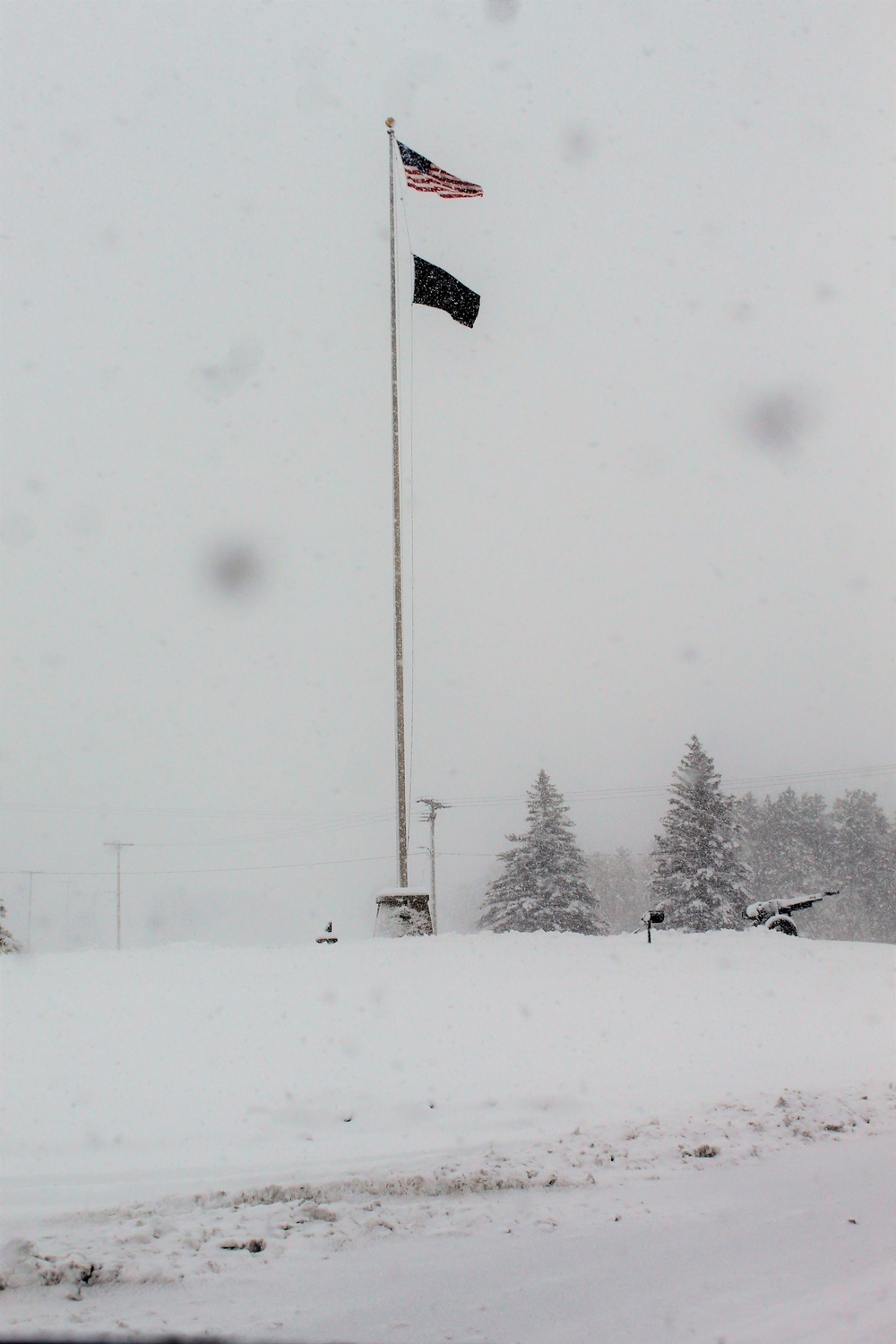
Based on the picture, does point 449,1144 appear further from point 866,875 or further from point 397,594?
point 866,875

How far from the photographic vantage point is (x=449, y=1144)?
5000 mm

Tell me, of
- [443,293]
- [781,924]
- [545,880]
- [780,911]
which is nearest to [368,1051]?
[781,924]

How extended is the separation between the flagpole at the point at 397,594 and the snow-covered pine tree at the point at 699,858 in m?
26.8

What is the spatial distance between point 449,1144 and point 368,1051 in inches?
60.2

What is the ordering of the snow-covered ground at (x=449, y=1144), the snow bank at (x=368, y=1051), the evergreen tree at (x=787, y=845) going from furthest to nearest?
the evergreen tree at (x=787, y=845) < the snow bank at (x=368, y=1051) < the snow-covered ground at (x=449, y=1144)

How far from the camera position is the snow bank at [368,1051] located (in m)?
5.00

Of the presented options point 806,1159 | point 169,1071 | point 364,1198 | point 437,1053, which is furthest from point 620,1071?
point 169,1071

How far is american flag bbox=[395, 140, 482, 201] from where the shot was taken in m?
14.1

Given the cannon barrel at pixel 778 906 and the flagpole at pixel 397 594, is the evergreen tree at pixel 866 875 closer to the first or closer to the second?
the cannon barrel at pixel 778 906

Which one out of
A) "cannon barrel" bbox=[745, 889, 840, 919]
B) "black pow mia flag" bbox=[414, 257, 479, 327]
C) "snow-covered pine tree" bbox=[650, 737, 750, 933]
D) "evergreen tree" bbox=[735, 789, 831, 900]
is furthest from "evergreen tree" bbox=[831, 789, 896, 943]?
"black pow mia flag" bbox=[414, 257, 479, 327]

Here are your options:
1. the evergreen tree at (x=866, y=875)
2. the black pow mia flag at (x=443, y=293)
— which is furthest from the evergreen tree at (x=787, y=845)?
the black pow mia flag at (x=443, y=293)

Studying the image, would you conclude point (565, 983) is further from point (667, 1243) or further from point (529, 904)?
point (529, 904)

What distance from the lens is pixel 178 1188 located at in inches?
169

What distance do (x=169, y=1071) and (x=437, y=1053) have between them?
2061 millimetres
